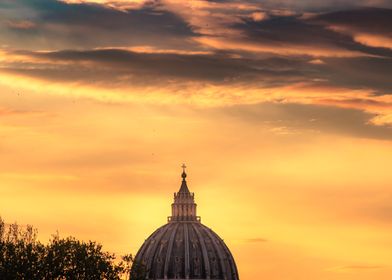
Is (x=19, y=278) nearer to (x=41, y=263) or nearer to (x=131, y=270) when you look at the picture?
(x=41, y=263)

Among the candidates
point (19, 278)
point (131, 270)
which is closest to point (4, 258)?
point (19, 278)

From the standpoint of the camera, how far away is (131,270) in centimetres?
16838

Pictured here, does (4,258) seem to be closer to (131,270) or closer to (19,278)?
(19,278)

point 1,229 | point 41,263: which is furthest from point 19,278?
point 1,229

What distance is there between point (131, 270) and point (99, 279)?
28.1 ft

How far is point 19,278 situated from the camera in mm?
156625

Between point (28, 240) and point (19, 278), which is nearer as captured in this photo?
point (19, 278)

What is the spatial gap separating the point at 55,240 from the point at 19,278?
30.9ft

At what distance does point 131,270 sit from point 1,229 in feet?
45.7

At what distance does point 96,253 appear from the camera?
16175 centimetres

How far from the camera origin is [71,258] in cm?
15988

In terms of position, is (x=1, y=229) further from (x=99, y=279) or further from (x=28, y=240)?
(x=99, y=279)

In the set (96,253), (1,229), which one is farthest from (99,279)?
(1,229)

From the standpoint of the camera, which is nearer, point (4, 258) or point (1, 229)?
point (4, 258)
